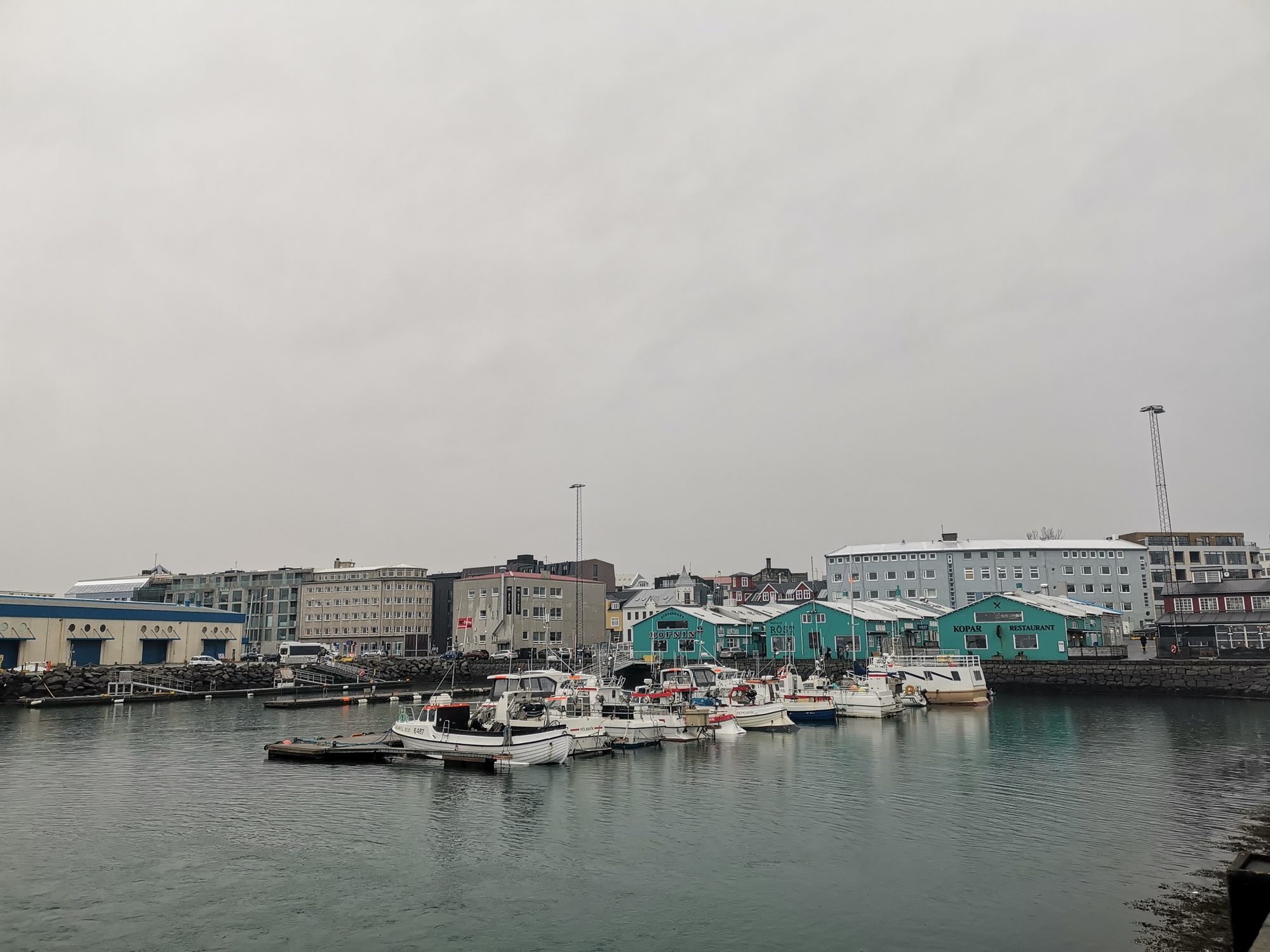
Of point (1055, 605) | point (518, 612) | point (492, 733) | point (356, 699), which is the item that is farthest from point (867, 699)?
point (518, 612)

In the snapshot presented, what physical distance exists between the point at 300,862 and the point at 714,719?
27471mm

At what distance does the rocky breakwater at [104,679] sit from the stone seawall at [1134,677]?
68087 mm

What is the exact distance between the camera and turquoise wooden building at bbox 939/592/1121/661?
7525 cm

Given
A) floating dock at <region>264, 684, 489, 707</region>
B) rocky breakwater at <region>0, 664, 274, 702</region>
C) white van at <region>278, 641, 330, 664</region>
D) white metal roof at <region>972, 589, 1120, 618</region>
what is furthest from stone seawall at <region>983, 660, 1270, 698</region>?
white van at <region>278, 641, 330, 664</region>

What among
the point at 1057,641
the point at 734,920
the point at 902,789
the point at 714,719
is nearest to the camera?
the point at 734,920

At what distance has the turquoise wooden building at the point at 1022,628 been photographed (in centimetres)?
7525

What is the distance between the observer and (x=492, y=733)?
38438 mm

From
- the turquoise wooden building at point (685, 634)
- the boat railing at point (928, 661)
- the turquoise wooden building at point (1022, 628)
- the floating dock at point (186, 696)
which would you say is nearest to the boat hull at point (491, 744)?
the boat railing at point (928, 661)

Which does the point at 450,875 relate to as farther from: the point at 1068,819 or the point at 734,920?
the point at 1068,819

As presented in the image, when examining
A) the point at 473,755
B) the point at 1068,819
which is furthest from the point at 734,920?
the point at 473,755

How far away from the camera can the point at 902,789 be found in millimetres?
31219

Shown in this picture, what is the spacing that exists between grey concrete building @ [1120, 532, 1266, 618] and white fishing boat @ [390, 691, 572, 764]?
107 meters

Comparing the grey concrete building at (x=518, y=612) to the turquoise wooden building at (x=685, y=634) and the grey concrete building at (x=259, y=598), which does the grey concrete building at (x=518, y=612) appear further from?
the grey concrete building at (x=259, y=598)

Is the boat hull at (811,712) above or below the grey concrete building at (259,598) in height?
below
